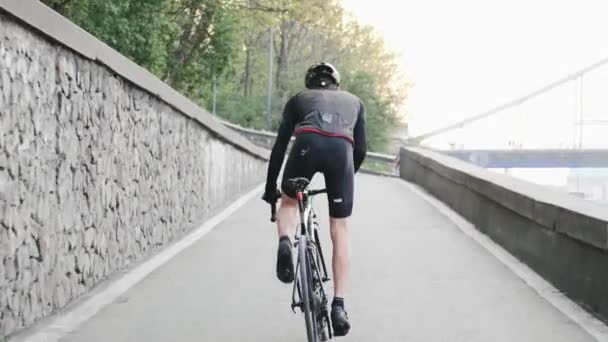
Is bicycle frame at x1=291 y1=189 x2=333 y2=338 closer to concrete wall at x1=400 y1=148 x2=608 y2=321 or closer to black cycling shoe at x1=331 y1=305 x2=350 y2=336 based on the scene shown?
black cycling shoe at x1=331 y1=305 x2=350 y2=336

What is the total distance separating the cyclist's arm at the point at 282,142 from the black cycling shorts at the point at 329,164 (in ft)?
0.30

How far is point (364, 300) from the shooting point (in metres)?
7.45

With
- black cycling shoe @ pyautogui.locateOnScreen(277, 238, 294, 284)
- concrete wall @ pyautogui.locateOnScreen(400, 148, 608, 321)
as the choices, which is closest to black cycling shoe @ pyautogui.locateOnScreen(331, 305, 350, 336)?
black cycling shoe @ pyautogui.locateOnScreen(277, 238, 294, 284)

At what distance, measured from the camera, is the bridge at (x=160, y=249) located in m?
5.97

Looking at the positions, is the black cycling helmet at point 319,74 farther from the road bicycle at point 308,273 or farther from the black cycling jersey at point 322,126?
the road bicycle at point 308,273

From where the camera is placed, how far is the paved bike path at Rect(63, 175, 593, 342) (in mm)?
6281

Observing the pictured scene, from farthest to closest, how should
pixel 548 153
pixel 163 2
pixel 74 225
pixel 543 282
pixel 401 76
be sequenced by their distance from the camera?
pixel 401 76, pixel 548 153, pixel 163 2, pixel 543 282, pixel 74 225

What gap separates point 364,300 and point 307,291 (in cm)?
226

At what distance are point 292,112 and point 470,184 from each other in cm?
777

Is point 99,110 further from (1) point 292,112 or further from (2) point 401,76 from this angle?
(2) point 401,76

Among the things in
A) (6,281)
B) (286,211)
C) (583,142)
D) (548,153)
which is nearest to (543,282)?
(286,211)

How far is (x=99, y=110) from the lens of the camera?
25.2 feet

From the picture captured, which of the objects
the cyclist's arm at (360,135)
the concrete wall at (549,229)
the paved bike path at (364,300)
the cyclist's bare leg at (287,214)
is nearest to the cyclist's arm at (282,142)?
the cyclist's bare leg at (287,214)

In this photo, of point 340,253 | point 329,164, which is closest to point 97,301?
point 340,253
